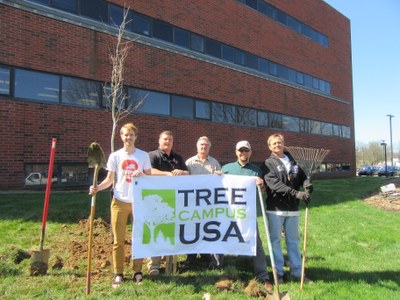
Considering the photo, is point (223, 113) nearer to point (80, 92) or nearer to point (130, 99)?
point (130, 99)

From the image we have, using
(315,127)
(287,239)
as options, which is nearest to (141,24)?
(287,239)

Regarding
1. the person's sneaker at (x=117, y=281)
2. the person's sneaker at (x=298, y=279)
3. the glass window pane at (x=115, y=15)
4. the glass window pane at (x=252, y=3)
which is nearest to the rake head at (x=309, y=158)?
the person's sneaker at (x=298, y=279)

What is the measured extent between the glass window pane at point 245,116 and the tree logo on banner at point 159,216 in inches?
560

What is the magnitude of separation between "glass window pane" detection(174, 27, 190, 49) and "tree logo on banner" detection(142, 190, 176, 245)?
12.0 m

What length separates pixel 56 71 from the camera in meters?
11.8

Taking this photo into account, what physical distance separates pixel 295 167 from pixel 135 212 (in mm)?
2280

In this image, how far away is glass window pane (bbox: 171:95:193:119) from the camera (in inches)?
617

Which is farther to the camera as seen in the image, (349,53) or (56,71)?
(349,53)

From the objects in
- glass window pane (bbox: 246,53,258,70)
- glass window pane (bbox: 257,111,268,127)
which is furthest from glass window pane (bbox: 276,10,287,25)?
glass window pane (bbox: 257,111,268,127)

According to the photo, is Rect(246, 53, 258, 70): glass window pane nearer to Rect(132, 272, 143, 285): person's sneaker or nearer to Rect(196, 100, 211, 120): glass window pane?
Rect(196, 100, 211, 120): glass window pane

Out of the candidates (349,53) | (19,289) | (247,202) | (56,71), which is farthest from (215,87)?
(349,53)

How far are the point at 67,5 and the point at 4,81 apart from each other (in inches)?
133

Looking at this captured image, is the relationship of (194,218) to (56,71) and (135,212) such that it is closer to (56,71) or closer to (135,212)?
(135,212)

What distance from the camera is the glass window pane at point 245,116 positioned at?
19.2 m
